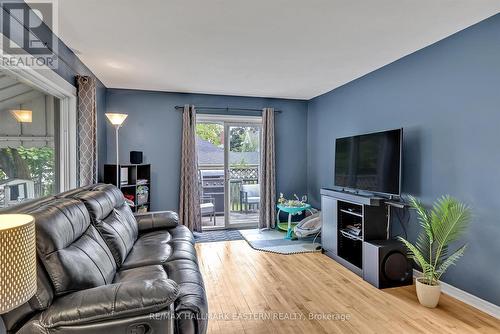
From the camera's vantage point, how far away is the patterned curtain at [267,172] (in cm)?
507

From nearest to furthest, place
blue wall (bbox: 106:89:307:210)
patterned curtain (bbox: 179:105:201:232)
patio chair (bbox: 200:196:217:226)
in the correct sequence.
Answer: blue wall (bbox: 106:89:307:210) < patterned curtain (bbox: 179:105:201:232) < patio chair (bbox: 200:196:217:226)

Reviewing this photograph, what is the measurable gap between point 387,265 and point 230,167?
3046 mm

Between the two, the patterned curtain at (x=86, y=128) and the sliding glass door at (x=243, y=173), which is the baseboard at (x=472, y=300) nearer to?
the sliding glass door at (x=243, y=173)

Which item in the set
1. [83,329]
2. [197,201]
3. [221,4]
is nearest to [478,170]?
[221,4]

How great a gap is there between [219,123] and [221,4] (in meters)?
3.06

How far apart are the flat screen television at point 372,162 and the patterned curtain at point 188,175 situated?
7.39ft

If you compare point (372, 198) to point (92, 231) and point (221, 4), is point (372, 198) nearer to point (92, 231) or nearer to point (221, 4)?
point (221, 4)

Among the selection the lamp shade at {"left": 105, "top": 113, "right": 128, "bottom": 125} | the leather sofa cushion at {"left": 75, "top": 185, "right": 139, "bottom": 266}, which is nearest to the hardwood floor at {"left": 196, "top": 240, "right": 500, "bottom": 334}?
the leather sofa cushion at {"left": 75, "top": 185, "right": 139, "bottom": 266}

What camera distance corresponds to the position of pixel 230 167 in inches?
203

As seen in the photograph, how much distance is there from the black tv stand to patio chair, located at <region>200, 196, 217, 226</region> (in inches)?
81.7

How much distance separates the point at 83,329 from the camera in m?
1.27

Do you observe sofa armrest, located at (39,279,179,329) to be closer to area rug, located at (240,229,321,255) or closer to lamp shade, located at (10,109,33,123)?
lamp shade, located at (10,109,33,123)

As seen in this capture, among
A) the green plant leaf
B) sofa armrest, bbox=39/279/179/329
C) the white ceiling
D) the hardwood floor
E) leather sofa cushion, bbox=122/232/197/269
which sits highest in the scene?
the white ceiling

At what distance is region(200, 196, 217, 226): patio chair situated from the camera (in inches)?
199
